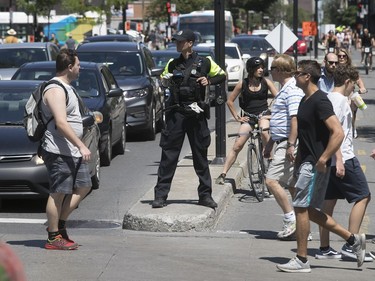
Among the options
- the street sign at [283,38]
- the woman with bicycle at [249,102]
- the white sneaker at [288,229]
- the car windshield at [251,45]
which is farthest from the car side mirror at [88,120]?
the car windshield at [251,45]

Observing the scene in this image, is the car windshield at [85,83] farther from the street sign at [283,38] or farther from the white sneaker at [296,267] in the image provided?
the white sneaker at [296,267]

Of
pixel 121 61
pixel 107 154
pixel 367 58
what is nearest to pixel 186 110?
pixel 107 154

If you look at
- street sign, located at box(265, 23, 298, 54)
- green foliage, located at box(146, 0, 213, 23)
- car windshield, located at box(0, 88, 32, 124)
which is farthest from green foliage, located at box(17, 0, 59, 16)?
car windshield, located at box(0, 88, 32, 124)

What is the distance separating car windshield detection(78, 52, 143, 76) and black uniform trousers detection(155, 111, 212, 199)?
31.1 feet

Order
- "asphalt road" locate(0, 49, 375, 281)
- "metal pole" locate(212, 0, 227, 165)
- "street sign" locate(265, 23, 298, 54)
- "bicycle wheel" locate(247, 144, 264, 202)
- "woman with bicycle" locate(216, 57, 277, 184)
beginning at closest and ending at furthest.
A: 1. "asphalt road" locate(0, 49, 375, 281)
2. "bicycle wheel" locate(247, 144, 264, 202)
3. "woman with bicycle" locate(216, 57, 277, 184)
4. "metal pole" locate(212, 0, 227, 165)
5. "street sign" locate(265, 23, 298, 54)

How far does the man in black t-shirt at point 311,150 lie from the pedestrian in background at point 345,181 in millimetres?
535

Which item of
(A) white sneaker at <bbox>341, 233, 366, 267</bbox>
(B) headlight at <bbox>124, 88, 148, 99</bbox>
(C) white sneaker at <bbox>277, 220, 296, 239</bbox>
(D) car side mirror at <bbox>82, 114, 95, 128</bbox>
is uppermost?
(D) car side mirror at <bbox>82, 114, 95, 128</bbox>

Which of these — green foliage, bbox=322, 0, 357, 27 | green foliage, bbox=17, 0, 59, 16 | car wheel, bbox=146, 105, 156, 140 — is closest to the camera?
car wheel, bbox=146, 105, 156, 140

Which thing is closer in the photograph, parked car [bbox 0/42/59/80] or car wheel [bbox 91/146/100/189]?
car wheel [bbox 91/146/100/189]

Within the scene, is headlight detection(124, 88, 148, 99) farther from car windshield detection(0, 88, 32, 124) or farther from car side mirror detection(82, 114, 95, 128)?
car side mirror detection(82, 114, 95, 128)

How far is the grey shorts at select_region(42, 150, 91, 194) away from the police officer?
1.63 meters

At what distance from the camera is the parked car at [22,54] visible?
899 inches

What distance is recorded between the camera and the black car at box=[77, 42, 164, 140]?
1881cm

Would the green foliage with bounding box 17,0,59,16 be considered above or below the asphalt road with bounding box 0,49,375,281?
above
